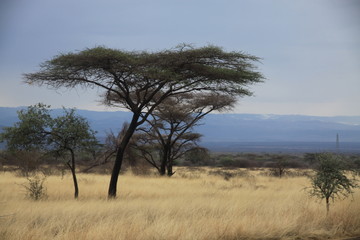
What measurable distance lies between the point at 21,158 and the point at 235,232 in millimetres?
24239

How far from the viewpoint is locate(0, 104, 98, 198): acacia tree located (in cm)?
1542

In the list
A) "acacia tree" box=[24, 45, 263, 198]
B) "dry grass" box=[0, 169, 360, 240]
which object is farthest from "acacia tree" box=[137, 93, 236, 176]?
"dry grass" box=[0, 169, 360, 240]

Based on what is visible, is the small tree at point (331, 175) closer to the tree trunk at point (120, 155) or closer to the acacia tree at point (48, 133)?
the tree trunk at point (120, 155)

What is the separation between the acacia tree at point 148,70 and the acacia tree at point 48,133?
1519 mm

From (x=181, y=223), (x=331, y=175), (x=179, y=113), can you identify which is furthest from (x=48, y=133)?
(x=179, y=113)

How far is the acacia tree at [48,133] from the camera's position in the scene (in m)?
15.4

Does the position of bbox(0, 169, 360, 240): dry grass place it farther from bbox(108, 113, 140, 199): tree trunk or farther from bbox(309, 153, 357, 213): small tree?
bbox(108, 113, 140, 199): tree trunk

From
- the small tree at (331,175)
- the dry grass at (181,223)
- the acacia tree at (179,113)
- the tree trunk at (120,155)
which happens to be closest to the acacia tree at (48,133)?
the tree trunk at (120,155)

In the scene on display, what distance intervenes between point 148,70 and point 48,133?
4894 millimetres

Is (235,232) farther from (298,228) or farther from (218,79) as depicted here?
(218,79)

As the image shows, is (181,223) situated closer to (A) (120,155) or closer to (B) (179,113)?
(A) (120,155)

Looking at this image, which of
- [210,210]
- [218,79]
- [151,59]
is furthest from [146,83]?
[210,210]

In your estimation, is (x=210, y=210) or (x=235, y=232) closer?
(x=235, y=232)

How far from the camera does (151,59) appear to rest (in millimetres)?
16203
